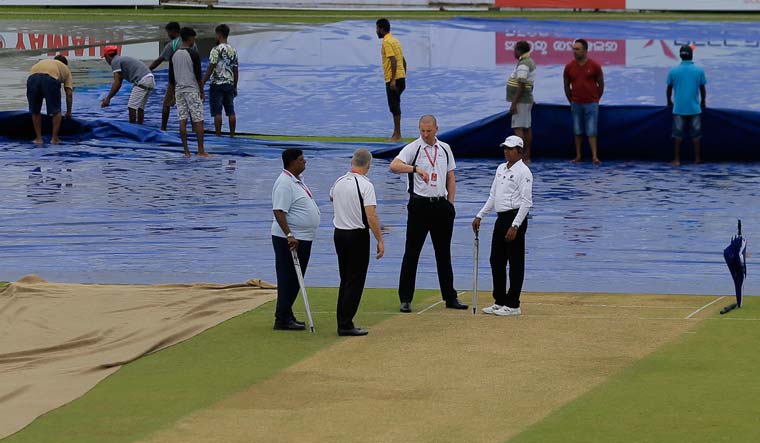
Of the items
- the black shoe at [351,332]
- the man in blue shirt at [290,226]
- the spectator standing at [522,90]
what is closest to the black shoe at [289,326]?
the man in blue shirt at [290,226]

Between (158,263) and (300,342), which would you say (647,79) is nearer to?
(158,263)

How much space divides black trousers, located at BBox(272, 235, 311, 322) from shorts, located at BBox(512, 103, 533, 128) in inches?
441

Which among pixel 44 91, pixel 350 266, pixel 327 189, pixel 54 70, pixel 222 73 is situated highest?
pixel 54 70

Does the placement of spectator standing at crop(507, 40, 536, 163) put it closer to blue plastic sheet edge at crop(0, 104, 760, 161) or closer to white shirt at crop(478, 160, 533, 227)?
blue plastic sheet edge at crop(0, 104, 760, 161)

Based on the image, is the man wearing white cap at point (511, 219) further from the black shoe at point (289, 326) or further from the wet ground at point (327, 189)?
the black shoe at point (289, 326)

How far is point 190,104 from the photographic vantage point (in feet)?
81.4

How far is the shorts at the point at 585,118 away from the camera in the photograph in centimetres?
2470

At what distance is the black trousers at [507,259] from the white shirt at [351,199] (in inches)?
60.5

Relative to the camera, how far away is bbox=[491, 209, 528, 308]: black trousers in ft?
46.5

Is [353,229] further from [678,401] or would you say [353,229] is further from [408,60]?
[408,60]

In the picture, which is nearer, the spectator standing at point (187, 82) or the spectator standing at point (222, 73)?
the spectator standing at point (187, 82)

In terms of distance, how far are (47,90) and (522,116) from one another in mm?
8835

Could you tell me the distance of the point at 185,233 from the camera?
759 inches

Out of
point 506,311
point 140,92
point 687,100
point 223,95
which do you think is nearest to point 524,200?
point 506,311
